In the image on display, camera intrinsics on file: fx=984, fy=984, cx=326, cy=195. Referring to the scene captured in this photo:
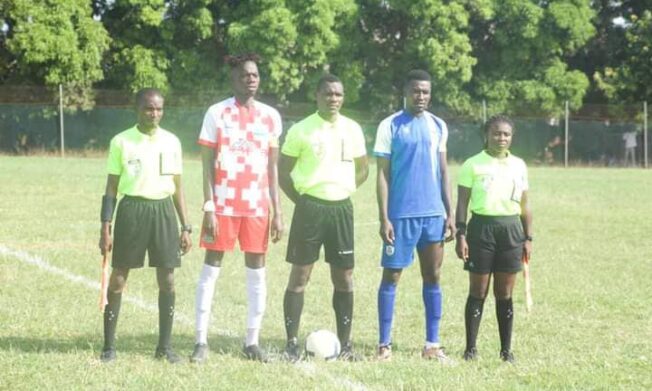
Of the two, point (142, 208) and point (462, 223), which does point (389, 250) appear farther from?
point (142, 208)

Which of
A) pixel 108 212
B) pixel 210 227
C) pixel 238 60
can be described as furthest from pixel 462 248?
pixel 108 212

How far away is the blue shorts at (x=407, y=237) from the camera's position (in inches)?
275

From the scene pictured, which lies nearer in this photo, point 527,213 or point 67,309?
point 527,213

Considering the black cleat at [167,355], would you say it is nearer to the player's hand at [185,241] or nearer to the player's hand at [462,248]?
the player's hand at [185,241]

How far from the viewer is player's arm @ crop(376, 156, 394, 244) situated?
694 centimetres

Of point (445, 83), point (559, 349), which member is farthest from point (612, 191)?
point (559, 349)

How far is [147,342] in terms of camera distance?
7316 millimetres

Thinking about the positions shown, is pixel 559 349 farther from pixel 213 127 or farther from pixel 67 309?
pixel 67 309

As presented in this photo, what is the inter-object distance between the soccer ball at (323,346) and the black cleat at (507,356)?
1.15m

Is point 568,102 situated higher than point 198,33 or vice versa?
point 198,33

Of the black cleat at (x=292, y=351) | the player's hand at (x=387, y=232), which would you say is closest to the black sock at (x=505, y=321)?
the player's hand at (x=387, y=232)

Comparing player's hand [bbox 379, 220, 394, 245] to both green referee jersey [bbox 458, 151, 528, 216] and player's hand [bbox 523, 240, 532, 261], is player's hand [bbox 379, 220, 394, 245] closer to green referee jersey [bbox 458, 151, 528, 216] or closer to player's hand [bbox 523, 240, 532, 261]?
green referee jersey [bbox 458, 151, 528, 216]

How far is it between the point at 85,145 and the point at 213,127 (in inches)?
1187

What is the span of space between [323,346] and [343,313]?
0.33m
